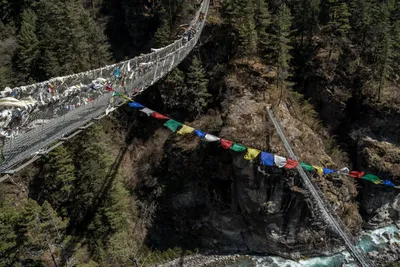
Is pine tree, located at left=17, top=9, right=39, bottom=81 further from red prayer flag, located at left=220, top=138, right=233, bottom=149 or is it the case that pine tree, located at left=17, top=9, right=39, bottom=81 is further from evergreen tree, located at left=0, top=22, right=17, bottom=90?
red prayer flag, located at left=220, top=138, right=233, bottom=149

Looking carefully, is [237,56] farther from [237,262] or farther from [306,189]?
[237,262]

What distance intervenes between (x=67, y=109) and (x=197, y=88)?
14814mm

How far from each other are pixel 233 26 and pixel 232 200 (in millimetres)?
13392

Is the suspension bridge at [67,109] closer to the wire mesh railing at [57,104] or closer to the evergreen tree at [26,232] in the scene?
the wire mesh railing at [57,104]

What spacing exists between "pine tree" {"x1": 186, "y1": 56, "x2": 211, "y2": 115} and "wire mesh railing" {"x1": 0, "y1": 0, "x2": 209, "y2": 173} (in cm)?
608

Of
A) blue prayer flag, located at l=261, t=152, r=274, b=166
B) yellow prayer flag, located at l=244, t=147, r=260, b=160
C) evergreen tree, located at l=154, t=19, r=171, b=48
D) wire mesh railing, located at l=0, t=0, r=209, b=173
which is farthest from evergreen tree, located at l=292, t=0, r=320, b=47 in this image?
wire mesh railing, located at l=0, t=0, r=209, b=173

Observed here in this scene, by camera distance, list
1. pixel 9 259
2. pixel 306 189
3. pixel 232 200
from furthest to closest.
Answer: pixel 232 200, pixel 306 189, pixel 9 259

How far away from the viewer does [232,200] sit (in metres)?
22.9

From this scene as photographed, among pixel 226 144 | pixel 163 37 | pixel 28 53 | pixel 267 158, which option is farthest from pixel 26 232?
pixel 163 37

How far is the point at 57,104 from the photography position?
10.8m

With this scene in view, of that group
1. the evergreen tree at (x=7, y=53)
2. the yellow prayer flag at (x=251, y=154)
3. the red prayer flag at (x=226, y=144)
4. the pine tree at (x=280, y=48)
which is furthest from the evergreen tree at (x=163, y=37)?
the yellow prayer flag at (x=251, y=154)

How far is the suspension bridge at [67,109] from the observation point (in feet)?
29.3

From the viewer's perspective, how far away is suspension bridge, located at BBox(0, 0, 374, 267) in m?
8.95

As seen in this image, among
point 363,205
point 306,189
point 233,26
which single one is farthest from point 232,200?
point 233,26
